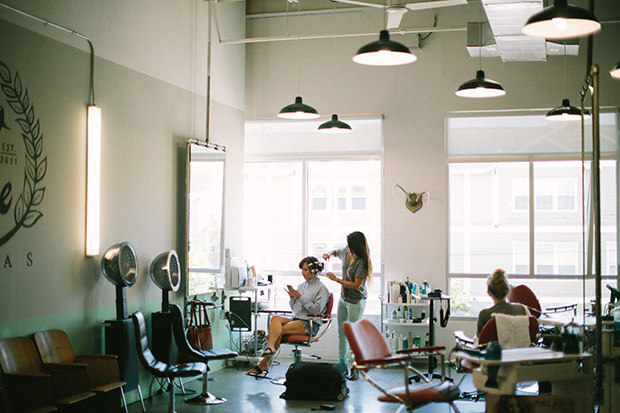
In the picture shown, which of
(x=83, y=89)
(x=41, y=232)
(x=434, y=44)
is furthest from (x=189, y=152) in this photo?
(x=434, y=44)

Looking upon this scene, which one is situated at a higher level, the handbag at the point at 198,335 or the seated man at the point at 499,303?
the seated man at the point at 499,303

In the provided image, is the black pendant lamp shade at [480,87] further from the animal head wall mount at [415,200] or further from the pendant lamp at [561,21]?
the animal head wall mount at [415,200]

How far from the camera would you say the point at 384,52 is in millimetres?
5070

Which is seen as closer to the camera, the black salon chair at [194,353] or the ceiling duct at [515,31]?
the ceiling duct at [515,31]

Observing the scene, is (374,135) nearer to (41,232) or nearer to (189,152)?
(189,152)

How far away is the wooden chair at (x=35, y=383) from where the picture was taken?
4777 mm

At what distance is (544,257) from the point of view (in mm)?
8984

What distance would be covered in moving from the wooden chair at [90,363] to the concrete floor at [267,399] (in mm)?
799

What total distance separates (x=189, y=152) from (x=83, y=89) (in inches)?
69.4

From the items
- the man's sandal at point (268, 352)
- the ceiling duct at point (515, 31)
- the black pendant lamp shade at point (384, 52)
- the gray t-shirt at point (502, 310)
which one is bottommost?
the man's sandal at point (268, 352)

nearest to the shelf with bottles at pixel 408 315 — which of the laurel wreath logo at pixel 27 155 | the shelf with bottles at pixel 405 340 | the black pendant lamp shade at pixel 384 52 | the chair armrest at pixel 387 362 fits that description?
the shelf with bottles at pixel 405 340

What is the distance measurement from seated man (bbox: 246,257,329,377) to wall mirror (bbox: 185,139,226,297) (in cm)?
99

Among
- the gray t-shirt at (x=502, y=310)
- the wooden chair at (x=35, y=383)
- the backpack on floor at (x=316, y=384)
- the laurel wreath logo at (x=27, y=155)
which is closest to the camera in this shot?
the wooden chair at (x=35, y=383)

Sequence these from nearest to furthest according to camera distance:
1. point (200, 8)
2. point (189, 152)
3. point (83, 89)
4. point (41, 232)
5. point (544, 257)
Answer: point (41, 232), point (83, 89), point (189, 152), point (200, 8), point (544, 257)
